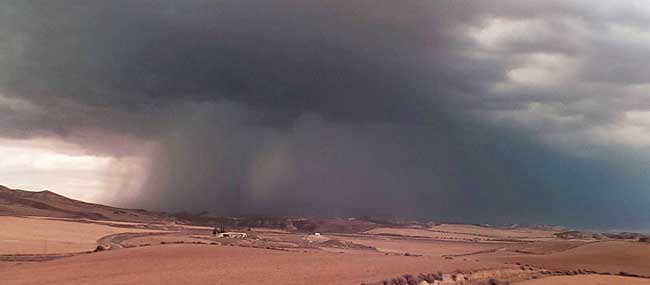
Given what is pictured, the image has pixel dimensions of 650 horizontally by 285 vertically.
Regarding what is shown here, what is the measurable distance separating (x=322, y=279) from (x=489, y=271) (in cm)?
2250

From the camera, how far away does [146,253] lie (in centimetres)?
5494

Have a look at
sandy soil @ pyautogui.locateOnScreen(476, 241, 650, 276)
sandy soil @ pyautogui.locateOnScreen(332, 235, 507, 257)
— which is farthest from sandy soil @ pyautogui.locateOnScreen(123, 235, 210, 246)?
sandy soil @ pyautogui.locateOnScreen(476, 241, 650, 276)

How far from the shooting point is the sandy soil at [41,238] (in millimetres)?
84688

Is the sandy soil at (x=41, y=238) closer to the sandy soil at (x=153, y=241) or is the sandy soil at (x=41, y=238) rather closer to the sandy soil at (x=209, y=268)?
the sandy soil at (x=153, y=241)

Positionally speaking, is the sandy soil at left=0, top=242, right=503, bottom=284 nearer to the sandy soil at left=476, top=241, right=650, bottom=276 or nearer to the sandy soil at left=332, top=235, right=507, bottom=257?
the sandy soil at left=476, top=241, right=650, bottom=276

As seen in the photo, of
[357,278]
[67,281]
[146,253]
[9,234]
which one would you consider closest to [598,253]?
[357,278]

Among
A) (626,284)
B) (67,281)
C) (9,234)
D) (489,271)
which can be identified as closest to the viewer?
(67,281)

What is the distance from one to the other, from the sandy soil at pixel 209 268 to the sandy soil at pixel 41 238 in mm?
35761

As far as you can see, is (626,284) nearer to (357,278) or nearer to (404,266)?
(404,266)

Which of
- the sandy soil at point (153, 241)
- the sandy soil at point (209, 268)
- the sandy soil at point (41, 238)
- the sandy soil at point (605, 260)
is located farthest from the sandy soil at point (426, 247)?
the sandy soil at point (41, 238)

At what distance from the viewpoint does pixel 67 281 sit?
1467 inches

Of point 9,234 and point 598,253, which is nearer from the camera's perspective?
point 598,253

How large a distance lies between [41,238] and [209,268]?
73.9m

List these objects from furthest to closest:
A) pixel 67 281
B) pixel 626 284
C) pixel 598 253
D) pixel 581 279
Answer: pixel 598 253, pixel 581 279, pixel 626 284, pixel 67 281
